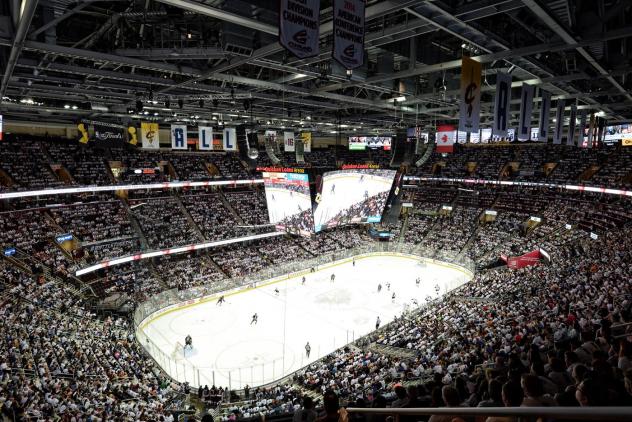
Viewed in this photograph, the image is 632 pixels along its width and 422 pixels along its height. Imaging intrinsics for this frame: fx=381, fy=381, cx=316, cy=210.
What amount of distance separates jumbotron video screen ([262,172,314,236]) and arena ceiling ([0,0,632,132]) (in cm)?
612

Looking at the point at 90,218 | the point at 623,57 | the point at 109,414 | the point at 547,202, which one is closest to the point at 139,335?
the point at 109,414

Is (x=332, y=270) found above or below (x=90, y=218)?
below

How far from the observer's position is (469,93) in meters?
10.7

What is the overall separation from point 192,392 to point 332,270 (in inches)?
864

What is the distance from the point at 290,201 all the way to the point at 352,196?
20.7 ft

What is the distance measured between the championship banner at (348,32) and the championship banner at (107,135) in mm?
22190

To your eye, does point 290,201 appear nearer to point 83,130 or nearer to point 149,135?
point 149,135

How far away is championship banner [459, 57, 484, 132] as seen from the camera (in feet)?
34.1

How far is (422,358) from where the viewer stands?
13.9 meters

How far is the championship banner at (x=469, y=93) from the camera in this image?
409 inches

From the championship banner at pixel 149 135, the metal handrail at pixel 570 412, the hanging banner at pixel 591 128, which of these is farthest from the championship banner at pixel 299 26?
the hanging banner at pixel 591 128

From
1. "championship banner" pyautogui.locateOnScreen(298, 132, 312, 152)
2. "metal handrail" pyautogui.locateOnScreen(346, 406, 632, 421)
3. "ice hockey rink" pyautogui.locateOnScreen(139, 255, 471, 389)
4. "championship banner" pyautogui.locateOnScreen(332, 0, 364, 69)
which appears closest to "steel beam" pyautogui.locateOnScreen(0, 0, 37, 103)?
"championship banner" pyautogui.locateOnScreen(332, 0, 364, 69)

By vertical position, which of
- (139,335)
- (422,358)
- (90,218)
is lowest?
(139,335)

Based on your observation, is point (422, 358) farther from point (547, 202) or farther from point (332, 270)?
point (547, 202)
